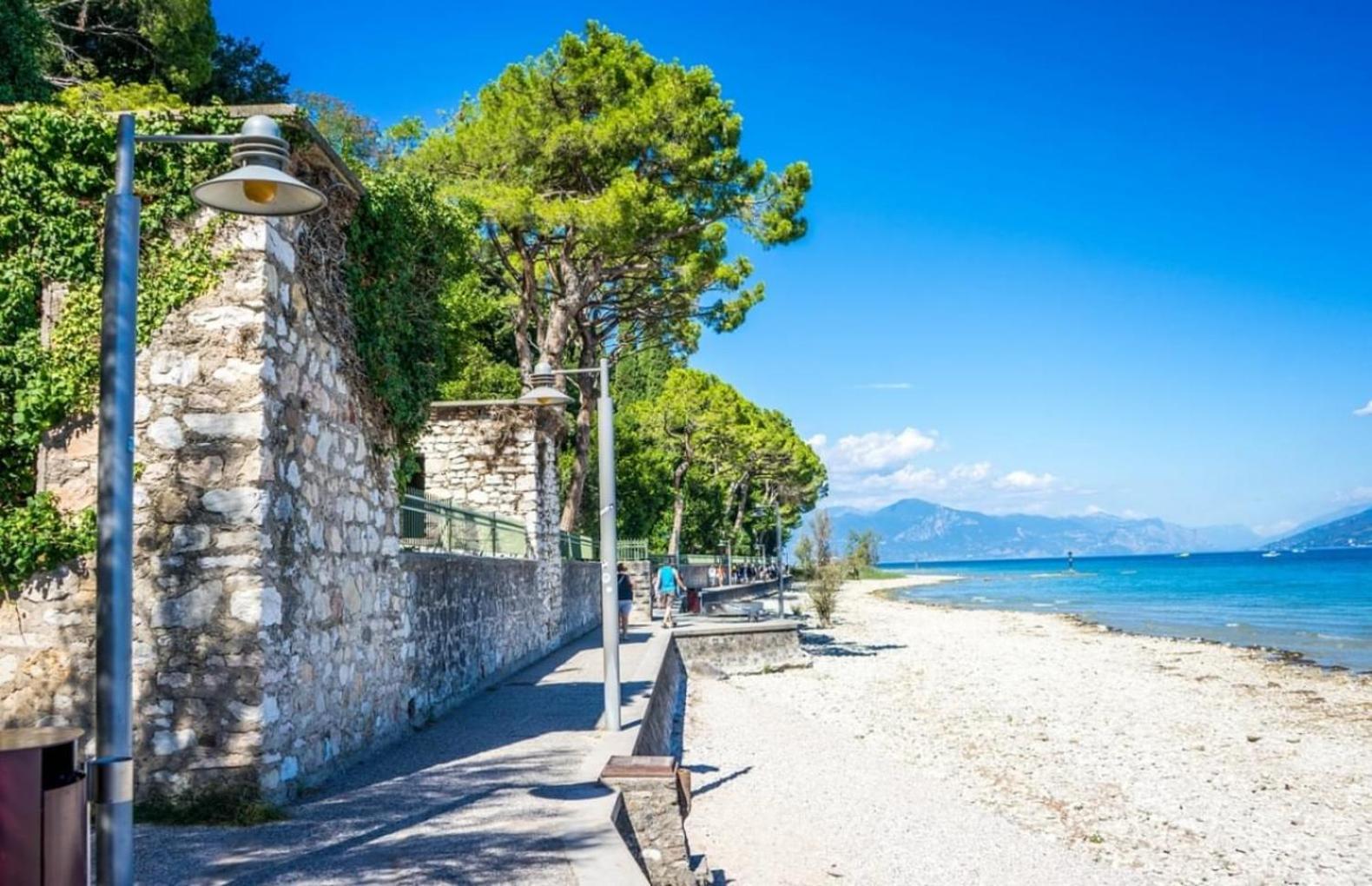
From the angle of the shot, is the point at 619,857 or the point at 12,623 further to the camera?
the point at 12,623

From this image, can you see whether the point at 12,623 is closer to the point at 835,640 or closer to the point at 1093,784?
the point at 1093,784

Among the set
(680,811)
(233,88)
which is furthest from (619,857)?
(233,88)

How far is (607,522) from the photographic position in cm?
952

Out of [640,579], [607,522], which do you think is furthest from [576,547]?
[607,522]

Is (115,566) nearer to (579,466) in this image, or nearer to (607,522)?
(607,522)

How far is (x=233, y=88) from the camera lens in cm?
2372

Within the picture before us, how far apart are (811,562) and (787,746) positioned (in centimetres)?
3282

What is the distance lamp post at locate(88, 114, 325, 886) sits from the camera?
3.62 m

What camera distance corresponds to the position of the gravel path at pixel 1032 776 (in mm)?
9453

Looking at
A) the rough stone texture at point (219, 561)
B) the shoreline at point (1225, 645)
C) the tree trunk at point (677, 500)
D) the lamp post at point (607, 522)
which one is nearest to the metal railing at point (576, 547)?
the lamp post at point (607, 522)

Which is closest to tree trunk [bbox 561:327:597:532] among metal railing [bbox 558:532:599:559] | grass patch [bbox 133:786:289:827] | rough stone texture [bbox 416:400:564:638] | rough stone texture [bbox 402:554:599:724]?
metal railing [bbox 558:532:599:559]

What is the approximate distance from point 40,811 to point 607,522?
625cm

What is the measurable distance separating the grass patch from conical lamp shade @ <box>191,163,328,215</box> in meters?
3.64

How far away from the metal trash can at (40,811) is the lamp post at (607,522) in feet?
18.2
